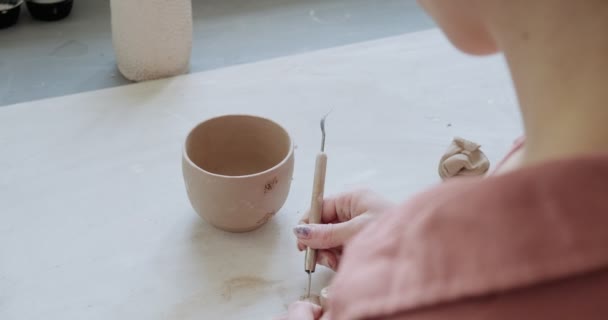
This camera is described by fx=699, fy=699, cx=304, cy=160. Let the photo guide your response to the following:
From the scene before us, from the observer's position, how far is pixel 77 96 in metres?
0.76

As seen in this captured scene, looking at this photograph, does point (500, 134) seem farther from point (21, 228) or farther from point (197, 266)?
point (21, 228)

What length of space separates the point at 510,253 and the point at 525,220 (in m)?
0.01

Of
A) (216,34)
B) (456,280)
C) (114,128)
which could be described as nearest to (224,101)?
(114,128)

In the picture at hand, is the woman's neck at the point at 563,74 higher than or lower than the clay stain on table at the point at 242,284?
higher

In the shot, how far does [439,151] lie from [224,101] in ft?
0.77

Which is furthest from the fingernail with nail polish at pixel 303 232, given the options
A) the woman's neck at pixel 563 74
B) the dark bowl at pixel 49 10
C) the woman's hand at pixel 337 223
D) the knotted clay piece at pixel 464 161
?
the dark bowl at pixel 49 10

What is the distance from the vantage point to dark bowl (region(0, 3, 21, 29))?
0.89 m

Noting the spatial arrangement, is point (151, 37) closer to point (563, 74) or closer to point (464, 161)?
point (464, 161)

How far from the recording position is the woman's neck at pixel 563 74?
286 millimetres

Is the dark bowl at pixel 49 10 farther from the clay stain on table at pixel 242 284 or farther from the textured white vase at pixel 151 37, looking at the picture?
the clay stain on table at pixel 242 284

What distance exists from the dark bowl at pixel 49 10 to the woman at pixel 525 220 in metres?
0.73

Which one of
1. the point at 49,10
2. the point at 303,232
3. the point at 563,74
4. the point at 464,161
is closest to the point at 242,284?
the point at 303,232

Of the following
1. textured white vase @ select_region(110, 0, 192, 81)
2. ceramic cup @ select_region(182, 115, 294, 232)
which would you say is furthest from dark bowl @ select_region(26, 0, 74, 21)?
ceramic cup @ select_region(182, 115, 294, 232)

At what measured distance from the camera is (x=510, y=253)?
28cm
